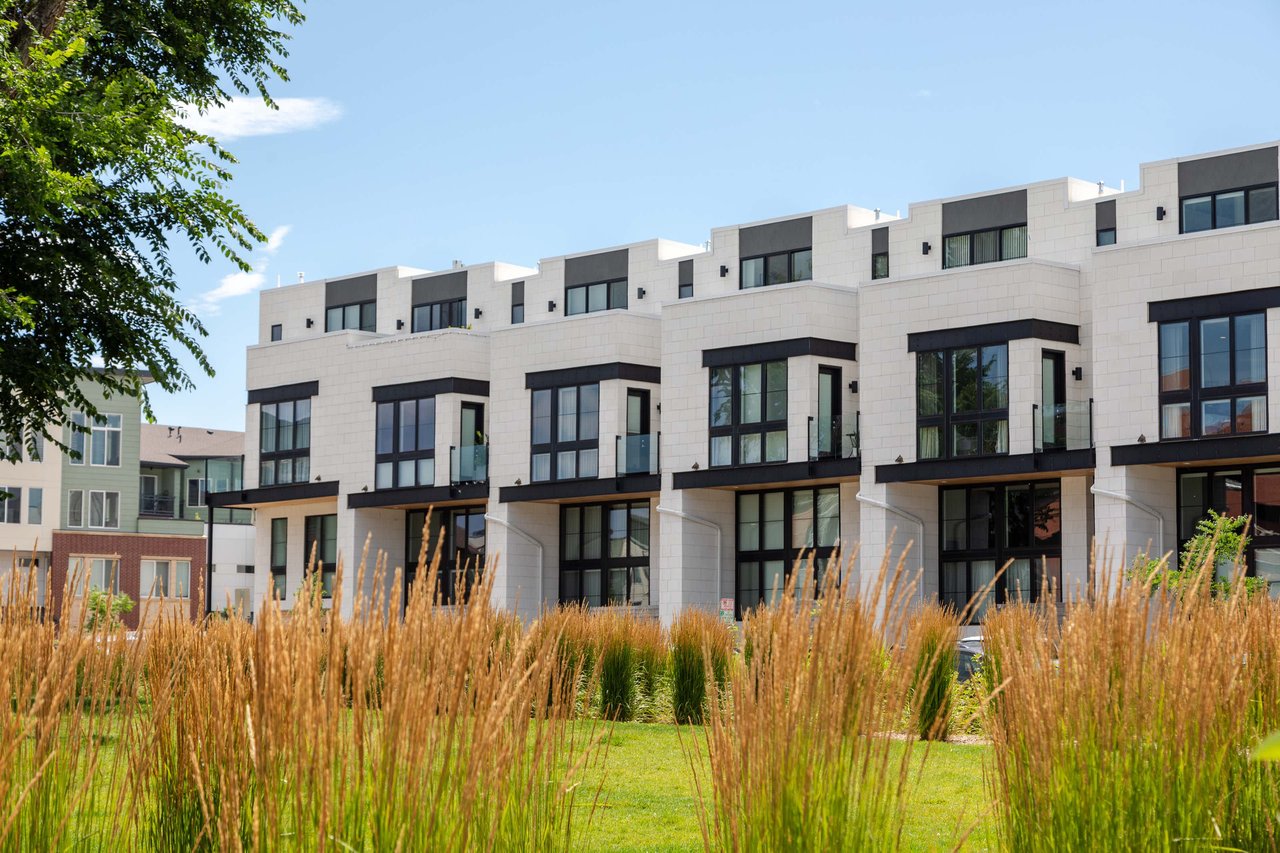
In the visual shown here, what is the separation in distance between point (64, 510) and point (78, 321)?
44272 mm

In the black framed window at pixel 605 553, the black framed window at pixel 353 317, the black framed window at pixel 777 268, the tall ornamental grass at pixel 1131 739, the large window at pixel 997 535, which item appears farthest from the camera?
the black framed window at pixel 353 317

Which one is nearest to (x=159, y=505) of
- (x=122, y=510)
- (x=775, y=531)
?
(x=122, y=510)

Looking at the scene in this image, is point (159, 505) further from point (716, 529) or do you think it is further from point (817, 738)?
point (817, 738)

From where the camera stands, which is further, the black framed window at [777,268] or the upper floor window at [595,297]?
the upper floor window at [595,297]

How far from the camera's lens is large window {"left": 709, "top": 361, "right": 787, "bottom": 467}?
33438mm

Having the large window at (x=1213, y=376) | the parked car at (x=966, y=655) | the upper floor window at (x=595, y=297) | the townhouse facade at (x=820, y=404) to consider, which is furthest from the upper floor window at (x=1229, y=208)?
the upper floor window at (x=595, y=297)

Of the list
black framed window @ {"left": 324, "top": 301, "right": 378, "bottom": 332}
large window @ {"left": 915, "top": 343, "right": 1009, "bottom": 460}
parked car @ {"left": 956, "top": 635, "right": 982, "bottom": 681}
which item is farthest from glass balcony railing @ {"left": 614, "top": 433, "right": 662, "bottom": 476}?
parked car @ {"left": 956, "top": 635, "right": 982, "bottom": 681}

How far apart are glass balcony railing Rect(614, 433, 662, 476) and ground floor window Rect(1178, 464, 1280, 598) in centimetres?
1151

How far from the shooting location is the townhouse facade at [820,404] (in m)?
28.7

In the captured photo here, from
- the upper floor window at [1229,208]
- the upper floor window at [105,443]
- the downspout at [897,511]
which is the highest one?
the upper floor window at [1229,208]

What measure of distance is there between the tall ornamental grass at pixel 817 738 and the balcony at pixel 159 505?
61539mm

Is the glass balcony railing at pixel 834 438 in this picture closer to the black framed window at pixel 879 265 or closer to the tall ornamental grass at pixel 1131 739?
the black framed window at pixel 879 265

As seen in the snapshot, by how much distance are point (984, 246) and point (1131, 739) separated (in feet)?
99.6

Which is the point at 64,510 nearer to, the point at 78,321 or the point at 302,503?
the point at 302,503
